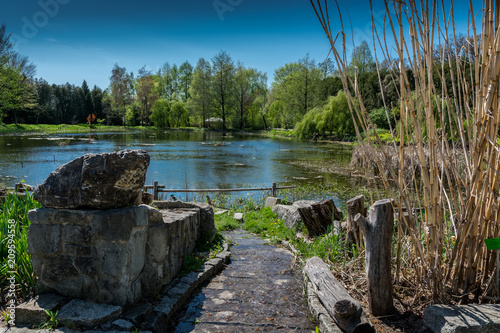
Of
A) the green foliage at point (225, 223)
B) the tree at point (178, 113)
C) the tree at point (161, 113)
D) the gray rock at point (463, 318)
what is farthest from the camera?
the tree at point (178, 113)

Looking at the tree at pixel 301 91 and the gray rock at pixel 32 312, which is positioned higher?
the tree at pixel 301 91

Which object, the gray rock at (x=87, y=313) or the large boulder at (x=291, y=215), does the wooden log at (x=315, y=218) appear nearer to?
the large boulder at (x=291, y=215)

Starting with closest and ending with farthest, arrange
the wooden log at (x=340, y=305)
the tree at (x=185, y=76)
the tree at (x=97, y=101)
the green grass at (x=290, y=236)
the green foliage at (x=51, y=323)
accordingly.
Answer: the green foliage at (x=51, y=323), the wooden log at (x=340, y=305), the green grass at (x=290, y=236), the tree at (x=97, y=101), the tree at (x=185, y=76)

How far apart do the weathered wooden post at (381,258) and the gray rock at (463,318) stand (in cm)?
38

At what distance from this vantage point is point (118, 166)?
270 cm

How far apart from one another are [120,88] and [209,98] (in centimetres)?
1656

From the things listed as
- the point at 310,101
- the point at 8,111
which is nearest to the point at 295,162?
the point at 310,101

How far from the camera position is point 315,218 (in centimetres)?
511

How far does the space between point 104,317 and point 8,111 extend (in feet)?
143

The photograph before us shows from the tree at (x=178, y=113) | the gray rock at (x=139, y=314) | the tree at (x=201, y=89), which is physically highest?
the tree at (x=201, y=89)

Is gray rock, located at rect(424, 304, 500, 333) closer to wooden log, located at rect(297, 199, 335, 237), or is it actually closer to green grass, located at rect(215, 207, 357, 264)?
green grass, located at rect(215, 207, 357, 264)

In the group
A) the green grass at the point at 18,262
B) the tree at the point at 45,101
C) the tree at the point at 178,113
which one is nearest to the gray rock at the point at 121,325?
Answer: the green grass at the point at 18,262

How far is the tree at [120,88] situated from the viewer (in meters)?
53.5

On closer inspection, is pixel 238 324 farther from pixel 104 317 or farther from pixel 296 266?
pixel 296 266
